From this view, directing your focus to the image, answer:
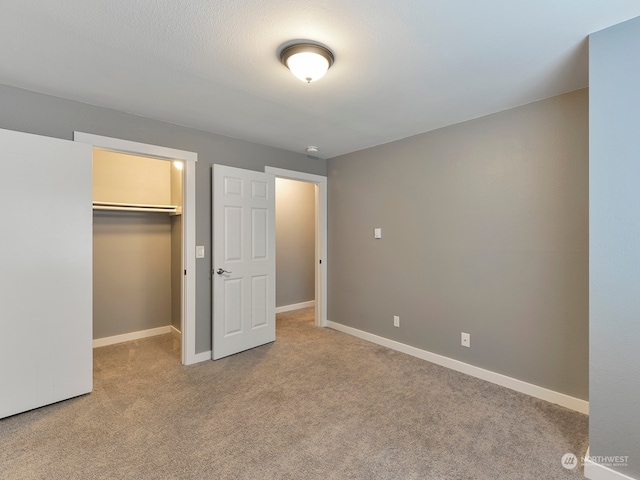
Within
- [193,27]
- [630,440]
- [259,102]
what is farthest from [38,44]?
[630,440]

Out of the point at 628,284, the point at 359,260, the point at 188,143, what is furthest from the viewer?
the point at 359,260

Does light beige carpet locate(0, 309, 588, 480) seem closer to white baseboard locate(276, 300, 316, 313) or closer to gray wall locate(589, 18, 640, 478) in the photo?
gray wall locate(589, 18, 640, 478)

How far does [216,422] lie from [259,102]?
243 centimetres

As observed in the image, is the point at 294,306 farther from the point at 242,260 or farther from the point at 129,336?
the point at 129,336

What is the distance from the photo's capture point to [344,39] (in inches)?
69.4

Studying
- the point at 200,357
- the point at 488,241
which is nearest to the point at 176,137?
the point at 200,357

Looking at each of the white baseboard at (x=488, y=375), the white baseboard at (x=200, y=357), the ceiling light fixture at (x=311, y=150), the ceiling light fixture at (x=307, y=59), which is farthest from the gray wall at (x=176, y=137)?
the white baseboard at (x=488, y=375)

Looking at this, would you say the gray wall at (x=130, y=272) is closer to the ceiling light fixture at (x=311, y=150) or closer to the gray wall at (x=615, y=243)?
the ceiling light fixture at (x=311, y=150)

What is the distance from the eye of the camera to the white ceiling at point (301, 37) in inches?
60.6

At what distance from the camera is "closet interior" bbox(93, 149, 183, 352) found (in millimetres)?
3693

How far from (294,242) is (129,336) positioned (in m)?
2.76

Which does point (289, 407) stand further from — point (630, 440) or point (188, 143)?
point (188, 143)

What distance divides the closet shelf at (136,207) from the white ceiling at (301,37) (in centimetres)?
128

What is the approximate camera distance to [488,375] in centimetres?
283
